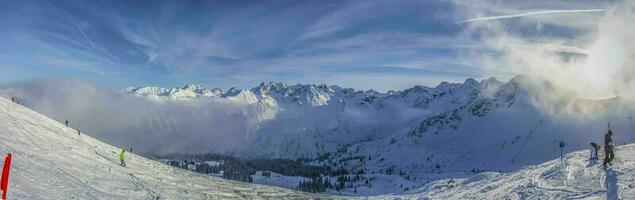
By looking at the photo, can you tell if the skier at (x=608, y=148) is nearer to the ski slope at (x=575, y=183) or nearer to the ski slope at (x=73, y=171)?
the ski slope at (x=575, y=183)

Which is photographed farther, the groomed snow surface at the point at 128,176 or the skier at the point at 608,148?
the skier at the point at 608,148

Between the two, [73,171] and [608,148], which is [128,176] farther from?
[608,148]

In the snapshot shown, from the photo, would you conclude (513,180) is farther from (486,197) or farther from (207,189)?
(207,189)

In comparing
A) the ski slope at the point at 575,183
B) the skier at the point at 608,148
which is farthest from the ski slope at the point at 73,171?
the skier at the point at 608,148

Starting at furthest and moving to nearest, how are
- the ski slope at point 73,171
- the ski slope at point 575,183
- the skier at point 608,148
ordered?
the ski slope at point 73,171
the skier at point 608,148
the ski slope at point 575,183

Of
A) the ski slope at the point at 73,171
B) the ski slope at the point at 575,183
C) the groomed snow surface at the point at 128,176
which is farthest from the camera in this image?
the ski slope at the point at 73,171

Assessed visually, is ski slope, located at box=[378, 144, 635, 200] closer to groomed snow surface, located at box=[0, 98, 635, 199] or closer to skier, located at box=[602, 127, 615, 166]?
groomed snow surface, located at box=[0, 98, 635, 199]

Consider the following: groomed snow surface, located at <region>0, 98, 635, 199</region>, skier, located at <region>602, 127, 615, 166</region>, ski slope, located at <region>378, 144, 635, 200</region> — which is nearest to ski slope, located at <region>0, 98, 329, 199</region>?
groomed snow surface, located at <region>0, 98, 635, 199</region>

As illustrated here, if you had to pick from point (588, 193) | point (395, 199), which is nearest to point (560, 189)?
point (588, 193)

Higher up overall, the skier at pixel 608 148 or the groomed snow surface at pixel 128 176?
the skier at pixel 608 148
